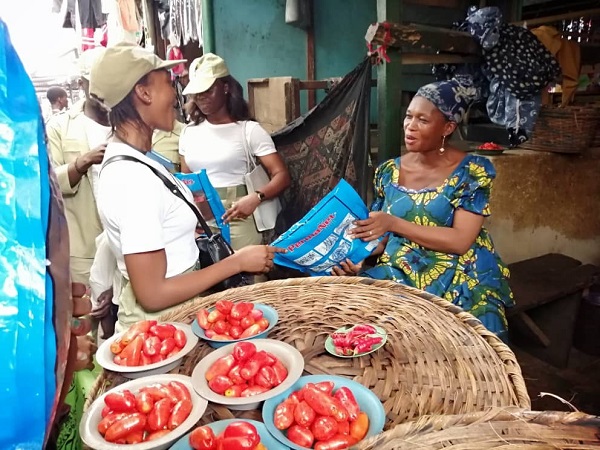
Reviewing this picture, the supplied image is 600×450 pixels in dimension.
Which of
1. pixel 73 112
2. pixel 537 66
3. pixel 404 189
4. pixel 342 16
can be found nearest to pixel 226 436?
pixel 404 189

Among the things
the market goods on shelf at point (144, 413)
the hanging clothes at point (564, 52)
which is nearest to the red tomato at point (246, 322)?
the market goods on shelf at point (144, 413)

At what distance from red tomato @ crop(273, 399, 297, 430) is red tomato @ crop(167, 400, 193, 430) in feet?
0.68

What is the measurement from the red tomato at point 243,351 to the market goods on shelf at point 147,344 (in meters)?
0.19

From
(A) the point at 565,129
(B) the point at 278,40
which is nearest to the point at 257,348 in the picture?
(A) the point at 565,129

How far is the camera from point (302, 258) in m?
2.00

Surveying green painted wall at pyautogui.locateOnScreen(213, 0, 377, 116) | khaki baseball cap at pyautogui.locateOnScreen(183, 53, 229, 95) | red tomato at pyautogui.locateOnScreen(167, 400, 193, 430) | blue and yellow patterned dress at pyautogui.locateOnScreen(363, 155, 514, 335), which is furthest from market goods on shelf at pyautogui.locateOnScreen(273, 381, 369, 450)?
green painted wall at pyautogui.locateOnScreen(213, 0, 377, 116)

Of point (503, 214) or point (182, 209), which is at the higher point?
point (182, 209)

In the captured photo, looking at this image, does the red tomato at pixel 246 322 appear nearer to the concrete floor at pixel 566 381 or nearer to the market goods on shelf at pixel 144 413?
the market goods on shelf at pixel 144 413

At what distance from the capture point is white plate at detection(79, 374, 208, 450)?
987 millimetres

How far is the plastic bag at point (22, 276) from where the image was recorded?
1.60 feet

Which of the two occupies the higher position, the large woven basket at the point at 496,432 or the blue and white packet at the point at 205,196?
the blue and white packet at the point at 205,196

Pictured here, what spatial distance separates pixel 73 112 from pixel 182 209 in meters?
1.48

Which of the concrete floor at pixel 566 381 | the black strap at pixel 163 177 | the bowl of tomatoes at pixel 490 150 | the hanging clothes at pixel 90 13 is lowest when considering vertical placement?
the concrete floor at pixel 566 381

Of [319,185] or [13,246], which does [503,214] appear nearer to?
[319,185]
